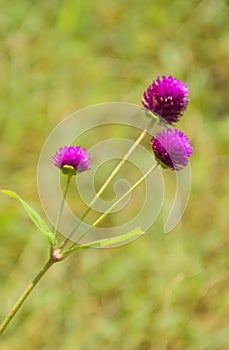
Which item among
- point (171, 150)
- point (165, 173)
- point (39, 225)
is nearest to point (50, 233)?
point (39, 225)

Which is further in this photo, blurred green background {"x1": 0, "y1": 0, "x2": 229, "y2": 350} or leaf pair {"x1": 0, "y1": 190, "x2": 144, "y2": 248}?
blurred green background {"x1": 0, "y1": 0, "x2": 229, "y2": 350}

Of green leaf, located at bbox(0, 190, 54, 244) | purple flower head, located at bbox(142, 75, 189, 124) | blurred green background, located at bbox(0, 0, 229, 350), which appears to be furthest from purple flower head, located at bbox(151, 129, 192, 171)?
blurred green background, located at bbox(0, 0, 229, 350)

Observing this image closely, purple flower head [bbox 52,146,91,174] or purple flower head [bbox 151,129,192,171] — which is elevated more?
purple flower head [bbox 151,129,192,171]

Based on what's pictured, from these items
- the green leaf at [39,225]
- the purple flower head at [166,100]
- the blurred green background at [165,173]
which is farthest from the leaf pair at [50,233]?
the blurred green background at [165,173]

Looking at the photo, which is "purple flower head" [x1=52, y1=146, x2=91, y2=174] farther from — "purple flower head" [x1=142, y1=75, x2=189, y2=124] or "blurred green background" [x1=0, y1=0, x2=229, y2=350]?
"blurred green background" [x1=0, y1=0, x2=229, y2=350]

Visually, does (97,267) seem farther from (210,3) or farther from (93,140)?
(210,3)

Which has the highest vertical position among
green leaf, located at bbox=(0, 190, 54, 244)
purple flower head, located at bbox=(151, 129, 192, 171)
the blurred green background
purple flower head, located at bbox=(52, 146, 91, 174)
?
purple flower head, located at bbox=(151, 129, 192, 171)

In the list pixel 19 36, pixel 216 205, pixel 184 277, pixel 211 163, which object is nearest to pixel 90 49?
pixel 19 36
